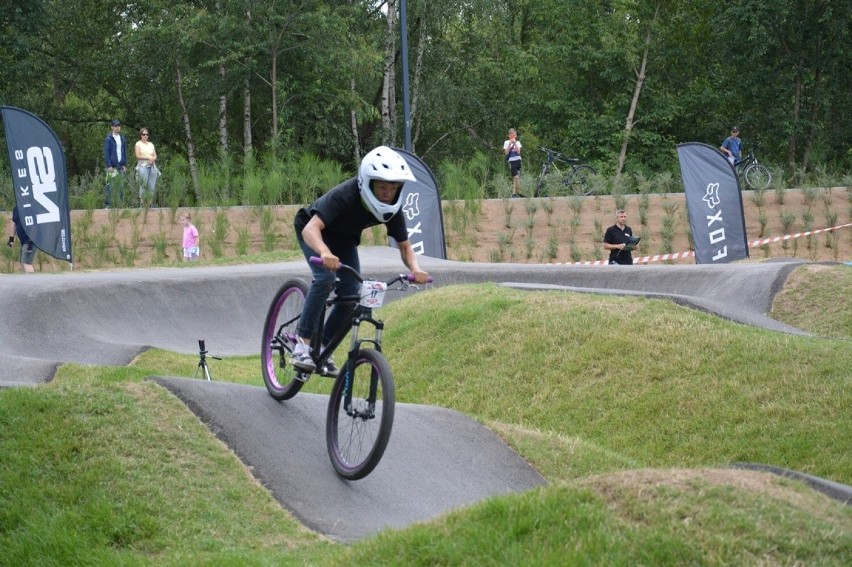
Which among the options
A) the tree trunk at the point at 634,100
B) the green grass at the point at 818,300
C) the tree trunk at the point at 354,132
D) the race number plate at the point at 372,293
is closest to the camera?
the race number plate at the point at 372,293

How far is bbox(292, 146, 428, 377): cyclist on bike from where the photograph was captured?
6609 millimetres

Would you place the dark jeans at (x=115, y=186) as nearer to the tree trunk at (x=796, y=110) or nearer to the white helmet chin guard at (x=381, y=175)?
the white helmet chin guard at (x=381, y=175)

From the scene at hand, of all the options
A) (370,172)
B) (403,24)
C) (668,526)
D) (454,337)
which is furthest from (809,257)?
(668,526)

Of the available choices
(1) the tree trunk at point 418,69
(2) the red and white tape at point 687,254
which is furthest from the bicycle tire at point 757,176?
(1) the tree trunk at point 418,69

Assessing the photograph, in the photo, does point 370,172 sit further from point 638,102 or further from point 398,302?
point 638,102

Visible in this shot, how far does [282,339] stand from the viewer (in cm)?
811

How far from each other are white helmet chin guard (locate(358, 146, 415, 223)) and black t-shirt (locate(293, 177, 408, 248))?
3.7 inches

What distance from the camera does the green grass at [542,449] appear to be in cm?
446

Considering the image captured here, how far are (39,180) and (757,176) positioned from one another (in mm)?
15968

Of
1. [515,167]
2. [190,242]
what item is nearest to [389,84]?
[515,167]

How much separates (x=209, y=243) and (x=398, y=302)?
8.43 m

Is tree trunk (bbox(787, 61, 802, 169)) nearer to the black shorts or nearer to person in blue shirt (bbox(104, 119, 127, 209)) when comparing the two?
the black shorts

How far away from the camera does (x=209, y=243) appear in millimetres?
22016

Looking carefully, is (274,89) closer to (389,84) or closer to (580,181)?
(389,84)
